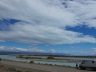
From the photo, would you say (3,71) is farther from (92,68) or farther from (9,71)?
(92,68)

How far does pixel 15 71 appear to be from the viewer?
91.7 ft

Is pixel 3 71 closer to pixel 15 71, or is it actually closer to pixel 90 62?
pixel 15 71

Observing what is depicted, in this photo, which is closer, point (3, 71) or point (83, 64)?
point (3, 71)

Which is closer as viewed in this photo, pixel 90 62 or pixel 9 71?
pixel 9 71

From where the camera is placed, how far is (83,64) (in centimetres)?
3259

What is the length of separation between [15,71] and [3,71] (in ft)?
10.6

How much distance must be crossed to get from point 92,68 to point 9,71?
48.9ft

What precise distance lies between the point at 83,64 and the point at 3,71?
15.0 meters

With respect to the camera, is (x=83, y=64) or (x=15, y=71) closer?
(x=15, y=71)

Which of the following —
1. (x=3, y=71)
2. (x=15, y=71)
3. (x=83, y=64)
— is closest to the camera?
(x=15, y=71)

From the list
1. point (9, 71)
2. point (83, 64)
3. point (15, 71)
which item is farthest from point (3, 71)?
point (83, 64)

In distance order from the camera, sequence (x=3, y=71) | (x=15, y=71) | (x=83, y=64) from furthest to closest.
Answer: (x=83, y=64) < (x=3, y=71) < (x=15, y=71)

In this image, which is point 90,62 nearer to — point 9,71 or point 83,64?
point 83,64

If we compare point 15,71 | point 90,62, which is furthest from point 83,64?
point 15,71
